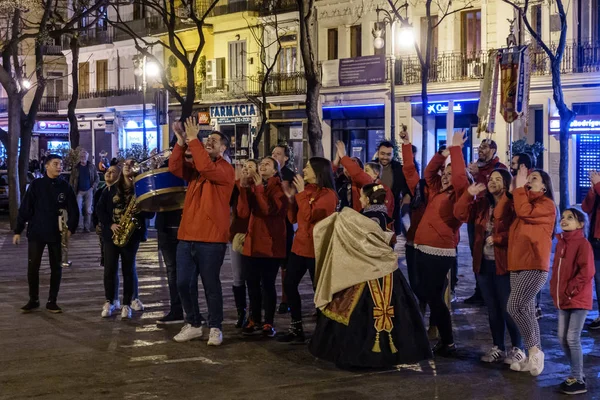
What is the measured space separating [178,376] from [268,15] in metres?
36.8

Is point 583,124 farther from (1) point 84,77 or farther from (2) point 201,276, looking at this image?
(1) point 84,77

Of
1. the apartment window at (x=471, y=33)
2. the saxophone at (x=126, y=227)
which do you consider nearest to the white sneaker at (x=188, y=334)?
the saxophone at (x=126, y=227)

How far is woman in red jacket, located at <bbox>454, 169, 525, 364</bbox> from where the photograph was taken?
30.7 ft

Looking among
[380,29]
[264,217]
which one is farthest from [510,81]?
[380,29]

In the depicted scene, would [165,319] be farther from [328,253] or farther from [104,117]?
[104,117]

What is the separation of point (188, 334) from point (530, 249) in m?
3.72

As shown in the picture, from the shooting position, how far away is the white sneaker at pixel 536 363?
29.5 feet

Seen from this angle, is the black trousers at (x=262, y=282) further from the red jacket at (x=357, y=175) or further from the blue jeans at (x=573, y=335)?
the blue jeans at (x=573, y=335)

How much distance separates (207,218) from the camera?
33.3 feet

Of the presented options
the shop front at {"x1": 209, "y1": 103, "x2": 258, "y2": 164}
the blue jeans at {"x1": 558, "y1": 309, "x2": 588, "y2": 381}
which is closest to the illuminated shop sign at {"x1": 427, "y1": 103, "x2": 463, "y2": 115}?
the shop front at {"x1": 209, "y1": 103, "x2": 258, "y2": 164}

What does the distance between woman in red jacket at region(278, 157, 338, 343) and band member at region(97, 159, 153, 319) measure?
2.42 meters

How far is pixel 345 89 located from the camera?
137 ft

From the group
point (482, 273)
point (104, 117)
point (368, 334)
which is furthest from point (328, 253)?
point (104, 117)

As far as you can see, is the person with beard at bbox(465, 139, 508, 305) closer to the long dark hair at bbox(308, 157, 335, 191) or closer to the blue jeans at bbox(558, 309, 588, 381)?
the long dark hair at bbox(308, 157, 335, 191)
